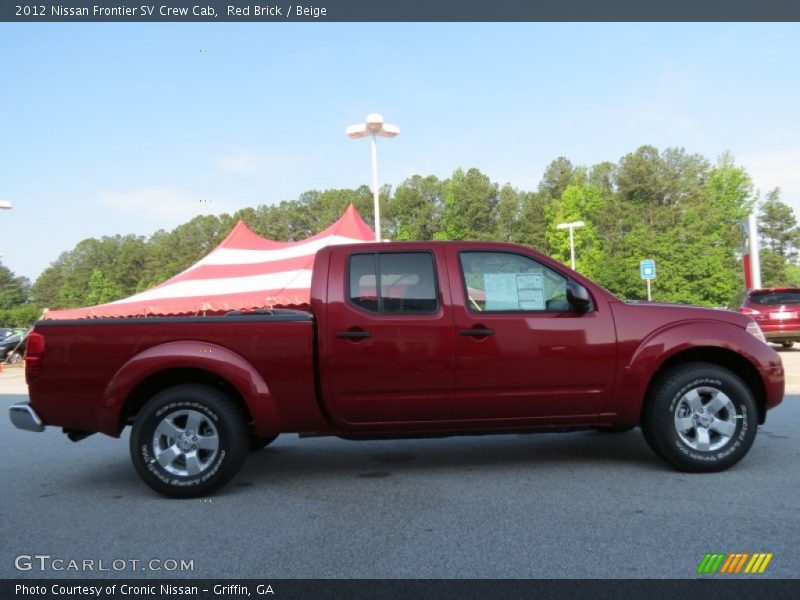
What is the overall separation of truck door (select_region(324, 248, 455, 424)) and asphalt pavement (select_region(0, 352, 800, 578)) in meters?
0.58

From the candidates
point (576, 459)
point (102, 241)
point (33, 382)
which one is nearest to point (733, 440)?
point (576, 459)

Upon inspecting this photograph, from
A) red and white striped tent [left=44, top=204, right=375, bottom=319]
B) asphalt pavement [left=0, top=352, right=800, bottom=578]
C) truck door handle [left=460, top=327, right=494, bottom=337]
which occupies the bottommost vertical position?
asphalt pavement [left=0, top=352, right=800, bottom=578]

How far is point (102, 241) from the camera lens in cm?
9019

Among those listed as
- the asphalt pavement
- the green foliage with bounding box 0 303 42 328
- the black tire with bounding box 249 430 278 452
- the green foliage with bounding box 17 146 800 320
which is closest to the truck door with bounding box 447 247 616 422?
the asphalt pavement

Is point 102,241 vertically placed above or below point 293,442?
above

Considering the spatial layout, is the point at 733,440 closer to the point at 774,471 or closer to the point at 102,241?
the point at 774,471

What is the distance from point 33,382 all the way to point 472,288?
329 cm

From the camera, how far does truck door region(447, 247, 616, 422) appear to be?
4.54m

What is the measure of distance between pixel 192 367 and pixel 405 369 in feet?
5.02

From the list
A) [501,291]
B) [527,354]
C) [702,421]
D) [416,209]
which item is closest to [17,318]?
[416,209]

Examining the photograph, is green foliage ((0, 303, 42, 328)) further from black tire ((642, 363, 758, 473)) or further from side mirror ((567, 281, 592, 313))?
black tire ((642, 363, 758, 473))

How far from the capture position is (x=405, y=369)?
14.8 feet
